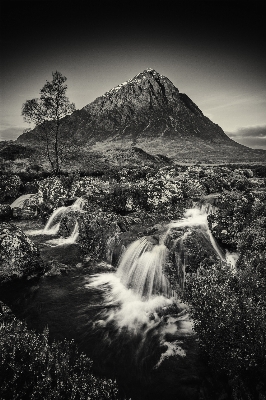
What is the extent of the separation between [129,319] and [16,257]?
28.3ft

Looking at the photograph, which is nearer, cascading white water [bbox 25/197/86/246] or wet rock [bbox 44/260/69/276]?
wet rock [bbox 44/260/69/276]

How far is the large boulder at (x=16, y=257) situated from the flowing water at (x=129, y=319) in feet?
3.93

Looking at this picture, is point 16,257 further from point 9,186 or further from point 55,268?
point 9,186

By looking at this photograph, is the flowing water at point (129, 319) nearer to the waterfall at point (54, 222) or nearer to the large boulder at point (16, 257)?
the large boulder at point (16, 257)

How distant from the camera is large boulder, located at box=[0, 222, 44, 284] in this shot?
16125 millimetres

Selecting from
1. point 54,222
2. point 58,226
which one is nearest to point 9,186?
point 54,222

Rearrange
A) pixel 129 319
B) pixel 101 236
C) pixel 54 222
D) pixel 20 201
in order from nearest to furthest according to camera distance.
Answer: pixel 129 319 < pixel 101 236 < pixel 54 222 < pixel 20 201

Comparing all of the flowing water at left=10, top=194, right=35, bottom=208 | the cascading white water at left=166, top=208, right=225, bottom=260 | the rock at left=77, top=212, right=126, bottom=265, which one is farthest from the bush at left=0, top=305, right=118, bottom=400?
the flowing water at left=10, top=194, right=35, bottom=208

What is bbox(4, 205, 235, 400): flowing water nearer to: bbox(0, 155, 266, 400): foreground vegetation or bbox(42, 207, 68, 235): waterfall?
bbox(0, 155, 266, 400): foreground vegetation

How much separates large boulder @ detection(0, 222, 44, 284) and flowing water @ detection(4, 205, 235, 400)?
47.2 inches

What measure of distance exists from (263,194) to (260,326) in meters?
17.6

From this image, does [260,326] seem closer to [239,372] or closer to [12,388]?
[239,372]

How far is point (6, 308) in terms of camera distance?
1279 centimetres

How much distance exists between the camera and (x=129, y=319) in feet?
44.4
